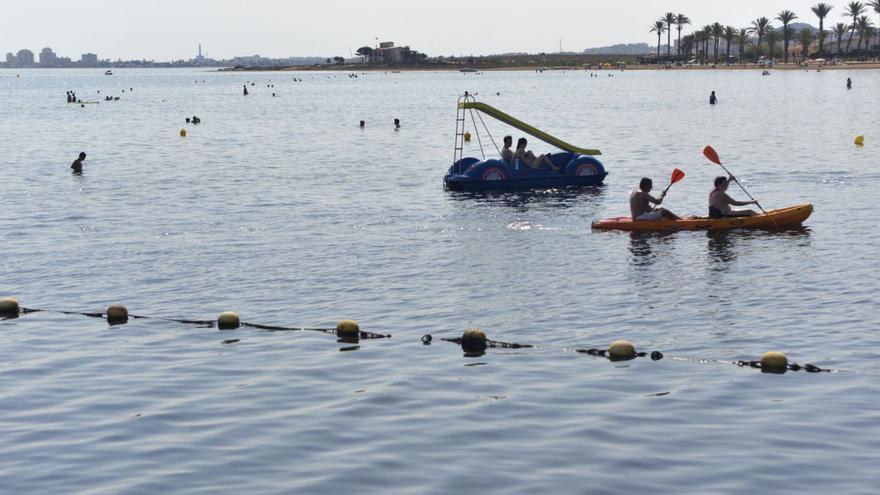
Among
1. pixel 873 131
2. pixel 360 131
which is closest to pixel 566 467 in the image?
pixel 873 131

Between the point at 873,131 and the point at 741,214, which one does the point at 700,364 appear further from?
the point at 873,131

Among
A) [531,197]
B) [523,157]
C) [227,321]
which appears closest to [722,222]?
[531,197]

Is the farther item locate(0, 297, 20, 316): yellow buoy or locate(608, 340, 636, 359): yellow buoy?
locate(0, 297, 20, 316): yellow buoy

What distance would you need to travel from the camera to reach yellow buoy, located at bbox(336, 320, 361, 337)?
19.8 meters

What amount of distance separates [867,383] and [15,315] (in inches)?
594

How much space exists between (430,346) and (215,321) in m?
4.26

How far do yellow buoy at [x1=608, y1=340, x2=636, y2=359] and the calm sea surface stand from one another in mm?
203

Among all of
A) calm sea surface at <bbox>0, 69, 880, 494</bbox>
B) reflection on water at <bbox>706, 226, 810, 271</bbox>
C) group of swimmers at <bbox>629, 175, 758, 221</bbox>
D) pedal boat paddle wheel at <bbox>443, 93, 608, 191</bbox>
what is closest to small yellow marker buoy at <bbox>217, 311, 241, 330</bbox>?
calm sea surface at <bbox>0, 69, 880, 494</bbox>

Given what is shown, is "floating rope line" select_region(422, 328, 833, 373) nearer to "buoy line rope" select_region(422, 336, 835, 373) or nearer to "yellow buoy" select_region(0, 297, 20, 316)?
"buoy line rope" select_region(422, 336, 835, 373)

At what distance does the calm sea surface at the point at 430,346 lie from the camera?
44.8 feet

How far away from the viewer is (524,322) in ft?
68.6

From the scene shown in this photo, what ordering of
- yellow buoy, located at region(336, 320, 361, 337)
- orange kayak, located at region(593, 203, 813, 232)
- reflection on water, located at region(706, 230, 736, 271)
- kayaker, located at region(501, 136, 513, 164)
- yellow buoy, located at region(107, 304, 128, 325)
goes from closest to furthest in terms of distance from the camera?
yellow buoy, located at region(336, 320, 361, 337) < yellow buoy, located at region(107, 304, 128, 325) < reflection on water, located at region(706, 230, 736, 271) < orange kayak, located at region(593, 203, 813, 232) < kayaker, located at region(501, 136, 513, 164)

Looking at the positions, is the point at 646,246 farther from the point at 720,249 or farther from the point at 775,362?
the point at 775,362

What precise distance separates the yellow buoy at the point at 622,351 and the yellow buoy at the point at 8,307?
11372 millimetres
